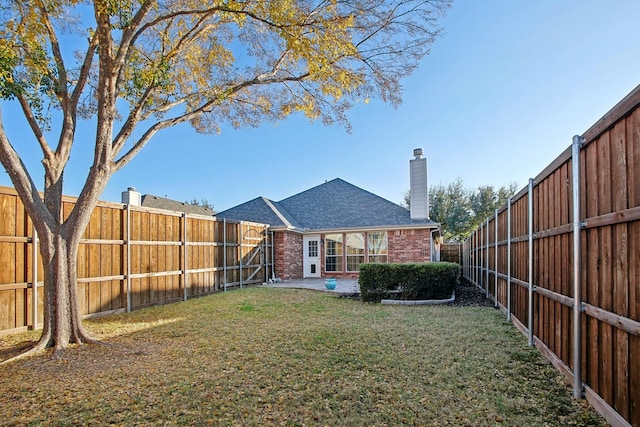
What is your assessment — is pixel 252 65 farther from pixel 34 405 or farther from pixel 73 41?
pixel 34 405

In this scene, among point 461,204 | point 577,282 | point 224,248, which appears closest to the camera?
point 577,282

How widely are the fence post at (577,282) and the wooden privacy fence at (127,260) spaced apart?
300 inches

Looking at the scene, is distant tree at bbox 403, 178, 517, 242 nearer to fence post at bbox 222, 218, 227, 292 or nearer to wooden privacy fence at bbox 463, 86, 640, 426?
fence post at bbox 222, 218, 227, 292

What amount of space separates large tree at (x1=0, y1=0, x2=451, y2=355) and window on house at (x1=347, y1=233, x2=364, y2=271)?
7.99 meters

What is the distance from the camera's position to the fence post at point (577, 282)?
9.89 ft

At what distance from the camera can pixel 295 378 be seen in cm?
369

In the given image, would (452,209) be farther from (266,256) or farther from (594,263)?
(594,263)

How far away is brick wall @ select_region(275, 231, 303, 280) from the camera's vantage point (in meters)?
14.8

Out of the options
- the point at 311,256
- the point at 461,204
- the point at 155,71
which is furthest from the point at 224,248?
the point at 461,204

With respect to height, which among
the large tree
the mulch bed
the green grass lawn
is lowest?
the mulch bed

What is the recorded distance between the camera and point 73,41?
24.6 ft

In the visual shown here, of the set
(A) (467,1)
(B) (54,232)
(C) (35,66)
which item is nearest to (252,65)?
(C) (35,66)

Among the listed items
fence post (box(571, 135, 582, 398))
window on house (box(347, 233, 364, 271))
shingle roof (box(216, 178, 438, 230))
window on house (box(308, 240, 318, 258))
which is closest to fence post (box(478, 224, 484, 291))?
shingle roof (box(216, 178, 438, 230))

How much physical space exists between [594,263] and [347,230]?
1287 centimetres
